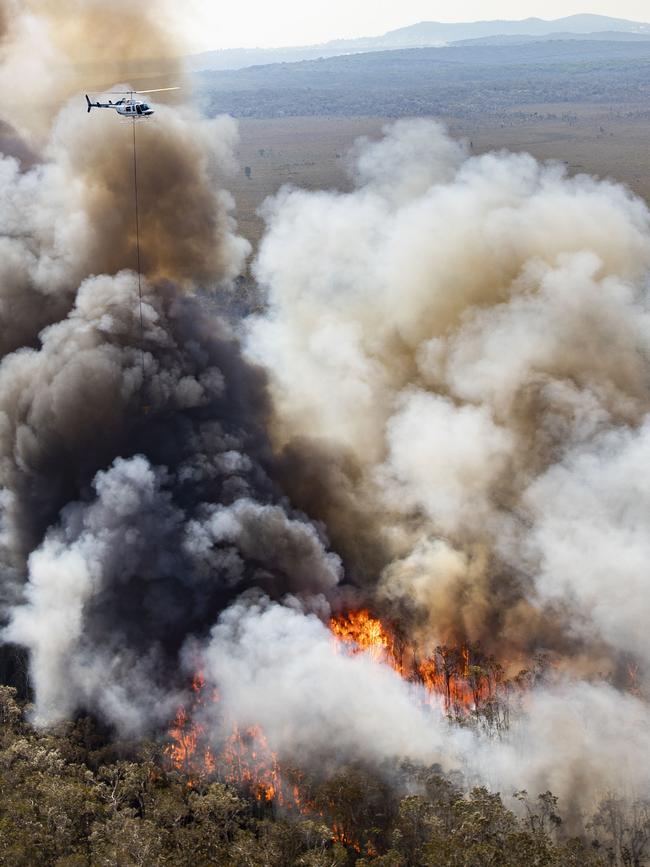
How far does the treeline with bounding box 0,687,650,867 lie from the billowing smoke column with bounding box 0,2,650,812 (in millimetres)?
2178

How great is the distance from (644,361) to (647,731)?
3020 cm

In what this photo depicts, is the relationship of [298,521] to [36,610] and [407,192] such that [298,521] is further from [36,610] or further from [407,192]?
[407,192]

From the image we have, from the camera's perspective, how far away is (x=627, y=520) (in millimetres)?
51875

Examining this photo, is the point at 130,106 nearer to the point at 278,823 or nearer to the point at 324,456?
the point at 324,456

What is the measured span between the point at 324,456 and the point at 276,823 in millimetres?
26143

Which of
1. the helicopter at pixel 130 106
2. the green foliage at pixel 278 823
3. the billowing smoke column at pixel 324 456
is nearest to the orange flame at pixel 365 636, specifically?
the billowing smoke column at pixel 324 456

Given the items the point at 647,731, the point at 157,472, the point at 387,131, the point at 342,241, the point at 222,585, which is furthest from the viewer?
the point at 387,131

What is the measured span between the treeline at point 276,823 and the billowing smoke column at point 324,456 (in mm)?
2178

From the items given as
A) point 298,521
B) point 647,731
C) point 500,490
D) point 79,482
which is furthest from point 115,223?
point 647,731

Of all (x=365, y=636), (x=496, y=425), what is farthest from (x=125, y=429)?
(x=496, y=425)

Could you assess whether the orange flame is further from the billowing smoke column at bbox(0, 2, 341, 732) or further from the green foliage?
the green foliage

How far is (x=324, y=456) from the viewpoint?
196 feet

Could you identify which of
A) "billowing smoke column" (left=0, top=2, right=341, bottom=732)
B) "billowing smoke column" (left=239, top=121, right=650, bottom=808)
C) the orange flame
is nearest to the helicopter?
"billowing smoke column" (left=0, top=2, right=341, bottom=732)

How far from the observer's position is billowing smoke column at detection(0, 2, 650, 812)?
44.5 metres
